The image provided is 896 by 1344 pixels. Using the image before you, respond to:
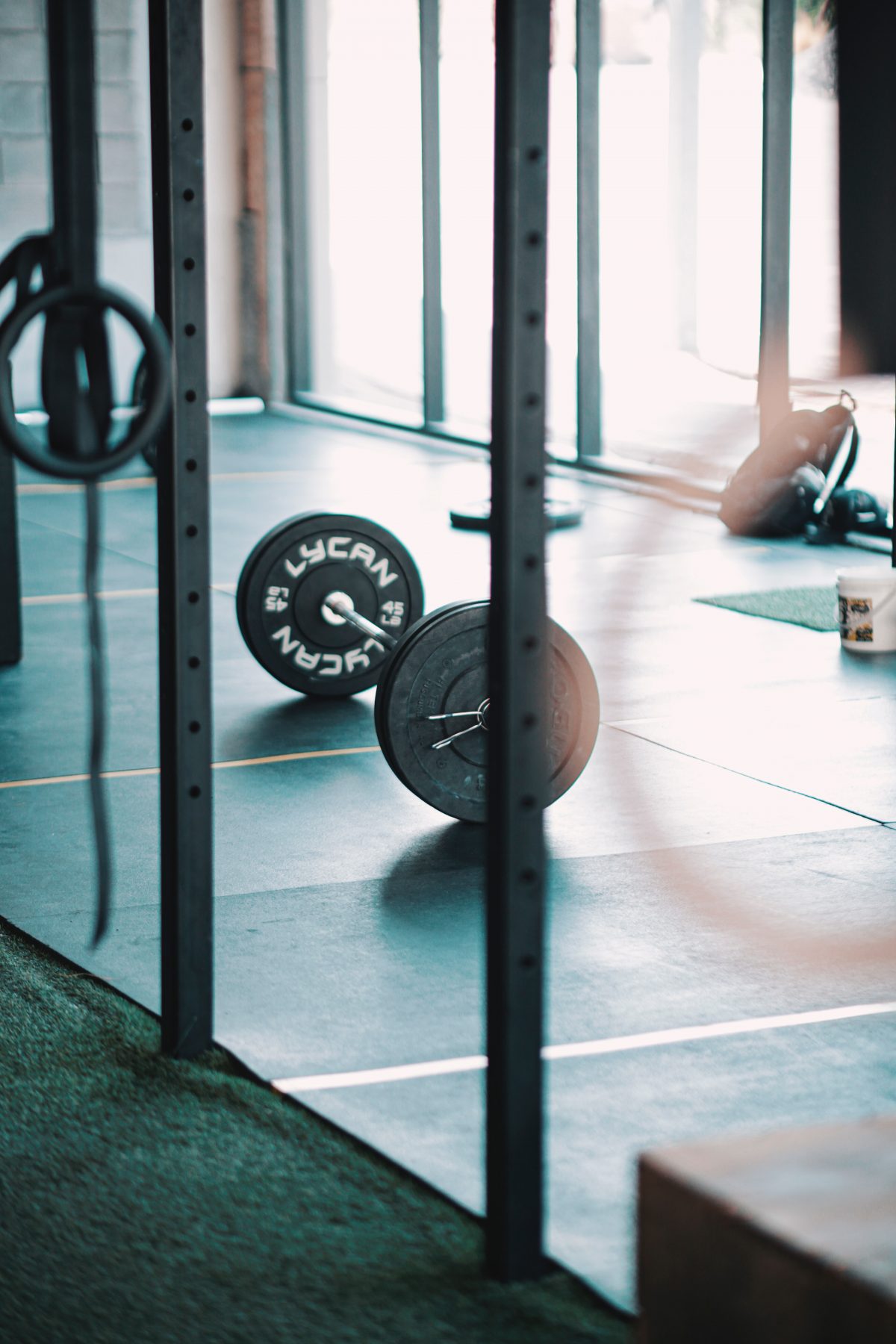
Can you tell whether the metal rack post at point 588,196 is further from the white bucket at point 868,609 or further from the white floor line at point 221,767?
the white floor line at point 221,767

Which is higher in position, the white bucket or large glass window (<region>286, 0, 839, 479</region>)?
large glass window (<region>286, 0, 839, 479</region>)

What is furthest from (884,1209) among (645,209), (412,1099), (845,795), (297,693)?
(645,209)

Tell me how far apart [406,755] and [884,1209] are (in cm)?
206

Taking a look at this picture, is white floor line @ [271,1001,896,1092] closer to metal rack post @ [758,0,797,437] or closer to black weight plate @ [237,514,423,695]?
black weight plate @ [237,514,423,695]

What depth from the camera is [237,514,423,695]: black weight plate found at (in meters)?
4.46

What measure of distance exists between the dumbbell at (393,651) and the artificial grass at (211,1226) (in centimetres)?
→ 104

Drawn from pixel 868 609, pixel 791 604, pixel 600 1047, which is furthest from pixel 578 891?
pixel 791 604

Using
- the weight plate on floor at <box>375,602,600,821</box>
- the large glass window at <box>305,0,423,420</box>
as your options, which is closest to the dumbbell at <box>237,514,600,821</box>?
the weight plate on floor at <box>375,602,600,821</box>

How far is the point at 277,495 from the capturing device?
317 inches

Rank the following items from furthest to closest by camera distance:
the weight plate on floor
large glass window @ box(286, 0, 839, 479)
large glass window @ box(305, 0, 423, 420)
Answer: large glass window @ box(305, 0, 423, 420), large glass window @ box(286, 0, 839, 479), the weight plate on floor

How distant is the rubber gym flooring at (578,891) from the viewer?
2.40 meters

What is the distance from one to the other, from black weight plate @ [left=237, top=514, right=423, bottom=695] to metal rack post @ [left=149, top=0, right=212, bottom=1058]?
1.99m

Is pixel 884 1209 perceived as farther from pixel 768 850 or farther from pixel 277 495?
pixel 277 495

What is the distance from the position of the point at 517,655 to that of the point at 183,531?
2.22 feet
